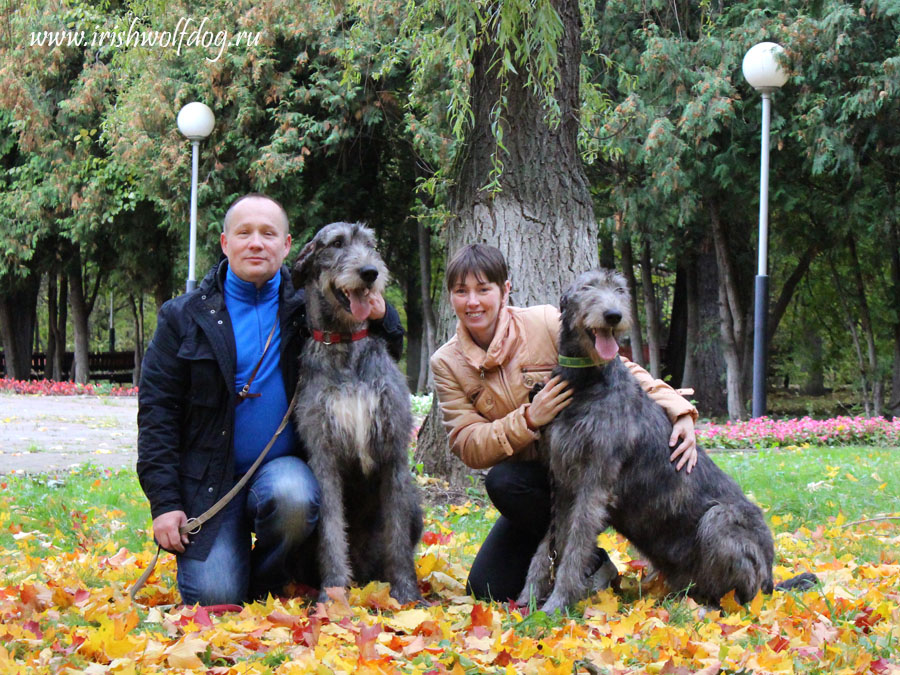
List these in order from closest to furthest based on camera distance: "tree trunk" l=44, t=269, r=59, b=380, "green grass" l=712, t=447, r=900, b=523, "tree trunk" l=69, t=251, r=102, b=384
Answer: "green grass" l=712, t=447, r=900, b=523 → "tree trunk" l=69, t=251, r=102, b=384 → "tree trunk" l=44, t=269, r=59, b=380

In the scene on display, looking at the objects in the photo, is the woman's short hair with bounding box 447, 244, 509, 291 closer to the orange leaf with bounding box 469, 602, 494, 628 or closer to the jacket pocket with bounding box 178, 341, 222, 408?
the jacket pocket with bounding box 178, 341, 222, 408

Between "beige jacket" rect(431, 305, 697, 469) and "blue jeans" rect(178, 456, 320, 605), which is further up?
"beige jacket" rect(431, 305, 697, 469)

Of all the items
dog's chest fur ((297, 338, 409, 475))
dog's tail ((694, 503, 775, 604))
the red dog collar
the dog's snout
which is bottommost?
dog's tail ((694, 503, 775, 604))

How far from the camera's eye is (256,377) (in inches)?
161

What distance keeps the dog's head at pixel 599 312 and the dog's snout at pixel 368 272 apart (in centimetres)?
84

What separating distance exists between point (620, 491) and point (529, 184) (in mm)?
2905

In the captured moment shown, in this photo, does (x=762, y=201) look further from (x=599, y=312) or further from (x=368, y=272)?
(x=368, y=272)

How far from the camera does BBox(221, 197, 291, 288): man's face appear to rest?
4078 mm

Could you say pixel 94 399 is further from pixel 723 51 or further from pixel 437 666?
pixel 437 666

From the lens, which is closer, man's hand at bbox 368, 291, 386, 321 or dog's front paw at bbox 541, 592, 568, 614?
dog's front paw at bbox 541, 592, 568, 614

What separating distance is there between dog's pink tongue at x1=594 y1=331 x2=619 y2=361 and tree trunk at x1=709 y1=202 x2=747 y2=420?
12694 mm

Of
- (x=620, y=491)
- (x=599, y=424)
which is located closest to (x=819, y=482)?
(x=620, y=491)

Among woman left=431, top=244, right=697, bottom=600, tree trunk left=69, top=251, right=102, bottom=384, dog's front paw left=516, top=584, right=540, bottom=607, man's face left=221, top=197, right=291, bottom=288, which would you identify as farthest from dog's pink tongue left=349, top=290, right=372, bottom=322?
tree trunk left=69, top=251, right=102, bottom=384

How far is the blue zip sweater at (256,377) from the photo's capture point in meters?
4.10
